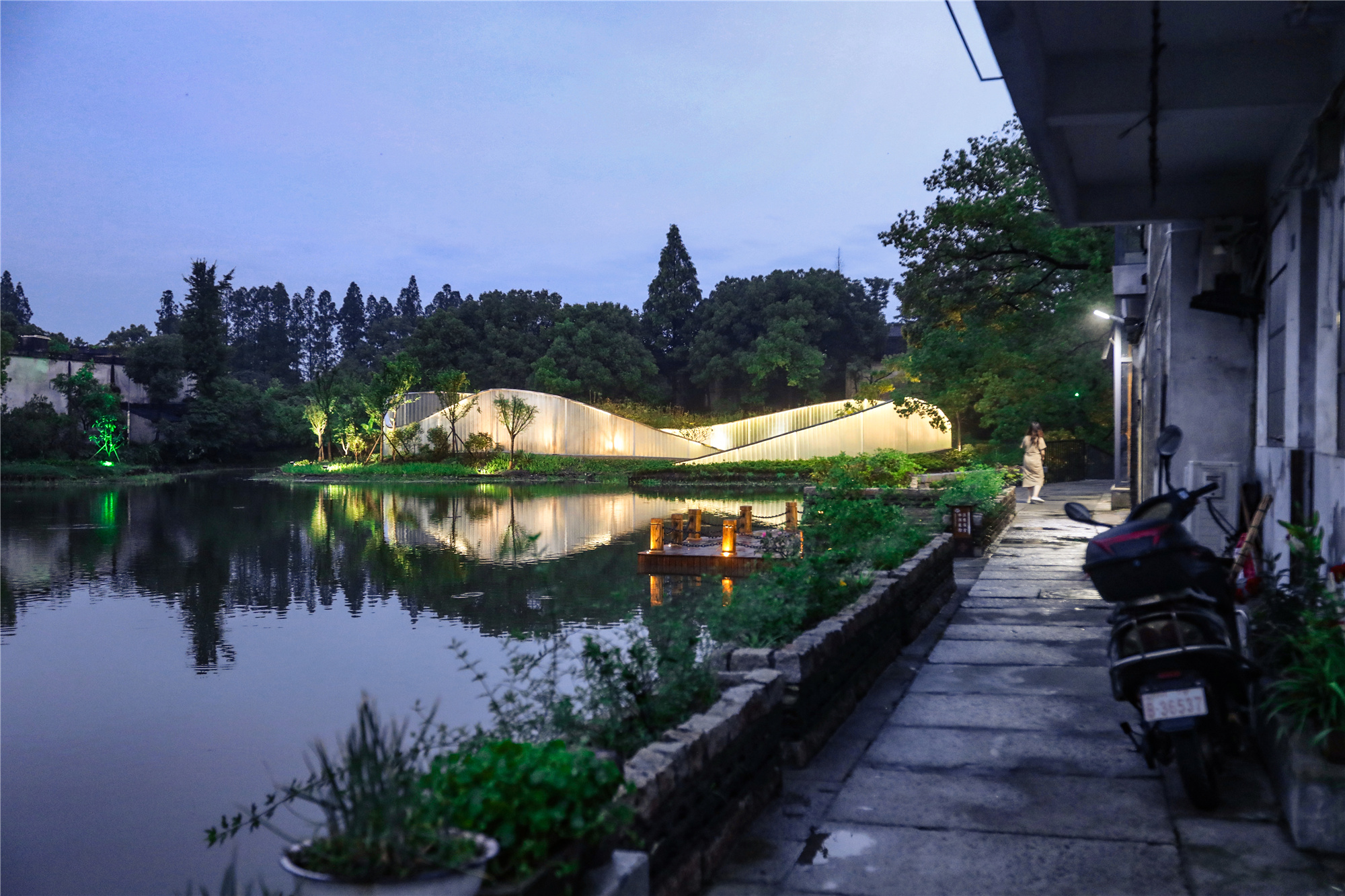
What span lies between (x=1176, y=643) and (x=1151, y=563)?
0.98 ft

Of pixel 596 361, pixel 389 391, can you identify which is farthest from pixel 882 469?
pixel 596 361

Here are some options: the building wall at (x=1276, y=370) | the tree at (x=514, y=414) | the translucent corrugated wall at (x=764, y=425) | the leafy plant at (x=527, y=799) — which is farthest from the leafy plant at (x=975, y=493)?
the tree at (x=514, y=414)

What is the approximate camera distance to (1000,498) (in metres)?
15.6

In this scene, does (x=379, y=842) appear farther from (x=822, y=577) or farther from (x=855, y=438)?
(x=855, y=438)

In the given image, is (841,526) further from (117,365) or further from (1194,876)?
(117,365)

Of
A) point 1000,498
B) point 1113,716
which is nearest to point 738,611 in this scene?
point 1113,716

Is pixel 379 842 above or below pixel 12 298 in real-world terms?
below

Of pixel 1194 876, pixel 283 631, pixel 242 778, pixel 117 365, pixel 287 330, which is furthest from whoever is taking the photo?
pixel 287 330

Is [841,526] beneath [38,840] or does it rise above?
above

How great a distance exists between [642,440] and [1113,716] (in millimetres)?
39676

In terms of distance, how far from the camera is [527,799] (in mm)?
2344

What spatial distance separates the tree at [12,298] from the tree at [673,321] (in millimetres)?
57609

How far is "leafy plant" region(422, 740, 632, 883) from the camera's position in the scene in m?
2.27

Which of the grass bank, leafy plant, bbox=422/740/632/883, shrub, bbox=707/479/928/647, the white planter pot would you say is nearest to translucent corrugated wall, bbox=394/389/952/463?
the grass bank
